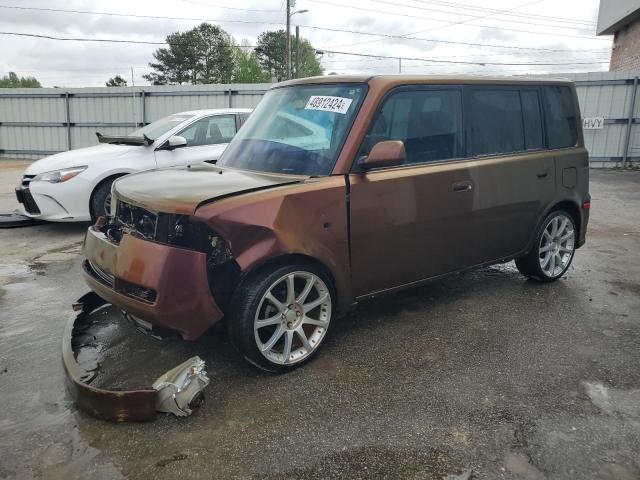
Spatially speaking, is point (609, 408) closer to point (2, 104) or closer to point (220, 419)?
point (220, 419)

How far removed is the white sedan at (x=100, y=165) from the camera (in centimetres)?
652

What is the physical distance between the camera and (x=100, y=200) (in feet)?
22.0

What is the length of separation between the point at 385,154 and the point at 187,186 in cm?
127

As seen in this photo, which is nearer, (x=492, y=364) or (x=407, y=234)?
(x=492, y=364)

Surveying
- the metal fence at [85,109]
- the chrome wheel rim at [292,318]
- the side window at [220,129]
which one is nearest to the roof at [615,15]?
the metal fence at [85,109]

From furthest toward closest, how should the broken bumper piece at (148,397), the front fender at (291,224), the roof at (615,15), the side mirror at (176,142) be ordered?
the roof at (615,15)
the side mirror at (176,142)
the front fender at (291,224)
the broken bumper piece at (148,397)

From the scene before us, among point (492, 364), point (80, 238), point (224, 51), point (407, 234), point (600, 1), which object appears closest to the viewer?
point (492, 364)

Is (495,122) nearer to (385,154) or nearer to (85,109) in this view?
(385,154)

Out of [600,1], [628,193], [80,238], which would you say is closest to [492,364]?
[80,238]

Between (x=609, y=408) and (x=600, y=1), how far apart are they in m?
26.1

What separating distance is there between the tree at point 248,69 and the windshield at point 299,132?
68678mm

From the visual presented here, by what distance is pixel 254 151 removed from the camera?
3.88m

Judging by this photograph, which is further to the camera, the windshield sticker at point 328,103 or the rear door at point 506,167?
the rear door at point 506,167

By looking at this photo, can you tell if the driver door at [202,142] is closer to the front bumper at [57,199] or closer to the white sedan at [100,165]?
the white sedan at [100,165]
